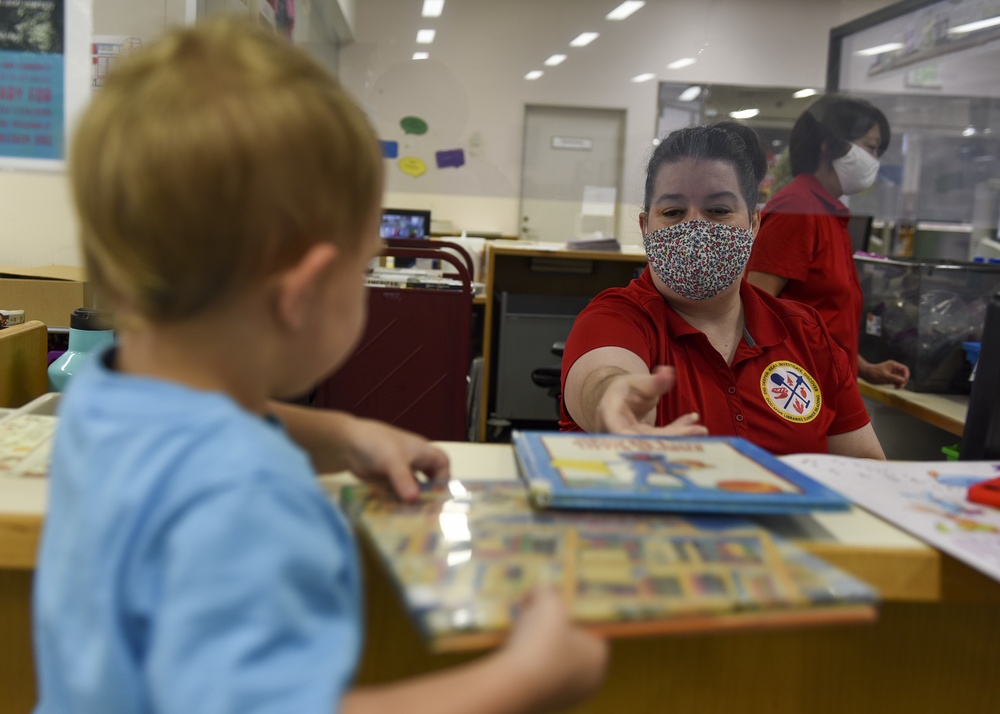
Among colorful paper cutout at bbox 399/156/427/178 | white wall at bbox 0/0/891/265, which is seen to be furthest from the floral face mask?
colorful paper cutout at bbox 399/156/427/178

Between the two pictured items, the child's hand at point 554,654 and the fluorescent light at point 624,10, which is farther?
the fluorescent light at point 624,10

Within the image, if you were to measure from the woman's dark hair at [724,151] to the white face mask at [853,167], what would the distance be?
34.6 inches

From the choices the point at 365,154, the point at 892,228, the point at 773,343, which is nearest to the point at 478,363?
the point at 892,228

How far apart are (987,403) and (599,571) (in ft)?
2.66

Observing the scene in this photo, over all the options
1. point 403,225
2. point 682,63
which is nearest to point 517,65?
point 682,63

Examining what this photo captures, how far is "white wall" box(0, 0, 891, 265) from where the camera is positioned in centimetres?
579

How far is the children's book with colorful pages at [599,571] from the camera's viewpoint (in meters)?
0.53

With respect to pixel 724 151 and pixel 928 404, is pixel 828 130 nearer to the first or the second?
pixel 928 404

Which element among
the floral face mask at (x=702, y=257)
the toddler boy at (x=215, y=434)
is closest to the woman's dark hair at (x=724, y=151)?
the floral face mask at (x=702, y=257)

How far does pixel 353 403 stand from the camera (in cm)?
317

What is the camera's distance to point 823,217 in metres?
2.24

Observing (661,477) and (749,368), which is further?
(749,368)

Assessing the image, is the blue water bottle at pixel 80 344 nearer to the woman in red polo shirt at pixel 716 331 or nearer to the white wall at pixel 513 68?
the woman in red polo shirt at pixel 716 331

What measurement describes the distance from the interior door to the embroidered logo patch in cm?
564
